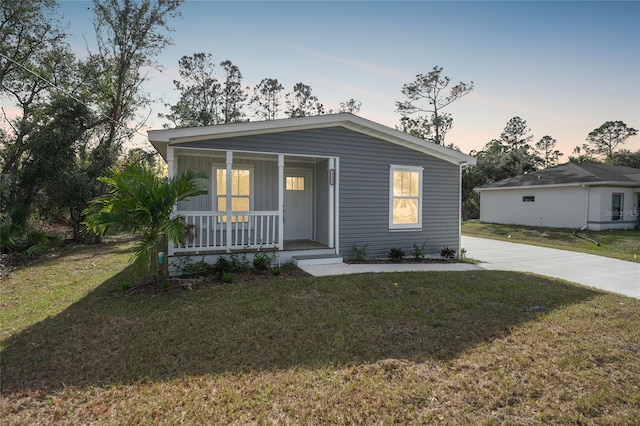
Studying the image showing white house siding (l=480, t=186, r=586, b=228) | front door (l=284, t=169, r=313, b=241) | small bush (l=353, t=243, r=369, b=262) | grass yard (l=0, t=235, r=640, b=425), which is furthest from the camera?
white house siding (l=480, t=186, r=586, b=228)

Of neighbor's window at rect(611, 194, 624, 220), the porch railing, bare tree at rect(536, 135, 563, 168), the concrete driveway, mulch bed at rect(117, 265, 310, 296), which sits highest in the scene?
bare tree at rect(536, 135, 563, 168)

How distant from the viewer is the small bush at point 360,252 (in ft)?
26.6

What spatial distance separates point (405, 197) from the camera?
8852 mm

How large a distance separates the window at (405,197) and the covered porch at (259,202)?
5.65 feet

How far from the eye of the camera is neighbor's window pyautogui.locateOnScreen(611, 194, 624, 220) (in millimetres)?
16578

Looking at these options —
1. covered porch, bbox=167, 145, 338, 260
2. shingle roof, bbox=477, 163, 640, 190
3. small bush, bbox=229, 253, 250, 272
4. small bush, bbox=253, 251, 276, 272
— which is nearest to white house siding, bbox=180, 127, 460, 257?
covered porch, bbox=167, 145, 338, 260

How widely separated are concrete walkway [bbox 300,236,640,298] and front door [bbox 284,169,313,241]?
6.89ft

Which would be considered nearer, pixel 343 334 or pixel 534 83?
pixel 343 334

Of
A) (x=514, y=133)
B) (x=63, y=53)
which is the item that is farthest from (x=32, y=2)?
(x=514, y=133)

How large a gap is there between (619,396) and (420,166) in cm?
685

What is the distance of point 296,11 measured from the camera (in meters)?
9.10

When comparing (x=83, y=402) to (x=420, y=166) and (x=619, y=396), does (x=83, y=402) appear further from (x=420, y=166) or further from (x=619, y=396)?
(x=420, y=166)

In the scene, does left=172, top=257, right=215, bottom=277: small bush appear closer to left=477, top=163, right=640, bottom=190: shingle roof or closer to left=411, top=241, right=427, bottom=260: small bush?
left=411, top=241, right=427, bottom=260: small bush

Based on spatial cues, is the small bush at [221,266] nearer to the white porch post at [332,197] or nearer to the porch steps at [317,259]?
the porch steps at [317,259]
